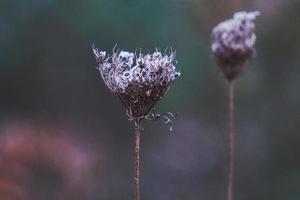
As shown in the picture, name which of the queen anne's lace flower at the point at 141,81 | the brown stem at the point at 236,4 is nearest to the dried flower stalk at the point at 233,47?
the queen anne's lace flower at the point at 141,81

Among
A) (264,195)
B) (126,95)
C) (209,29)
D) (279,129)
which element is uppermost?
(209,29)

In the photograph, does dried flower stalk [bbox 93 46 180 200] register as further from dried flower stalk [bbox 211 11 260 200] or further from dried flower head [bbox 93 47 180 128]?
dried flower stalk [bbox 211 11 260 200]

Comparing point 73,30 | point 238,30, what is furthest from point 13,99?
point 238,30

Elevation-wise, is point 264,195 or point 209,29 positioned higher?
point 209,29

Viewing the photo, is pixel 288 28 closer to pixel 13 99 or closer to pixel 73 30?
pixel 73 30

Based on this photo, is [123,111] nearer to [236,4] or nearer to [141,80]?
[236,4]

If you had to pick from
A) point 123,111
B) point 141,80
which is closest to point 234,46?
point 141,80

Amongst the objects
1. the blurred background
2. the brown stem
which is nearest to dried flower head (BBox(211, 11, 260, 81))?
the blurred background

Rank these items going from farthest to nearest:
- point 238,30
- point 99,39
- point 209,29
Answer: point 209,29, point 99,39, point 238,30
